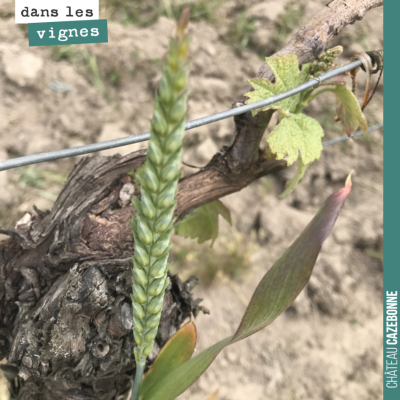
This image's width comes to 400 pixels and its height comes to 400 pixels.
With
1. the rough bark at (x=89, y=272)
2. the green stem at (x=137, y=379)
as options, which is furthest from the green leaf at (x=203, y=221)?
the green stem at (x=137, y=379)

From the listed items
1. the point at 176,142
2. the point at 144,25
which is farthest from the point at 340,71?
the point at 144,25

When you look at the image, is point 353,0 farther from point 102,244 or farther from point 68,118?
point 68,118

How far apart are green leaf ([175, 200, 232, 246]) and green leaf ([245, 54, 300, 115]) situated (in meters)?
0.35

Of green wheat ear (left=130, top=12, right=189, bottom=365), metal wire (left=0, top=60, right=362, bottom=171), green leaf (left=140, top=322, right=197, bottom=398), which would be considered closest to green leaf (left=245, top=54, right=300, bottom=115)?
metal wire (left=0, top=60, right=362, bottom=171)

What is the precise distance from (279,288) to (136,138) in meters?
0.41

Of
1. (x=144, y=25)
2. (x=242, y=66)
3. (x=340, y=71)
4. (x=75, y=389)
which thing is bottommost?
(x=75, y=389)

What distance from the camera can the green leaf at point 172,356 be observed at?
877 mm

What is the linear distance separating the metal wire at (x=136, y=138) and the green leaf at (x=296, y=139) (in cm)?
6

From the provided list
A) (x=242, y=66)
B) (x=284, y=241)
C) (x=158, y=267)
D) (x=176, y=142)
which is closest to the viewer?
(x=176, y=142)

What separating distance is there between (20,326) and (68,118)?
1301mm

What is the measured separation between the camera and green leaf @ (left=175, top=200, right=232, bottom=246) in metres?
1.06

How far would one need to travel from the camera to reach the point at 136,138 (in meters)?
0.69

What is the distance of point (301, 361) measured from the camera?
1544mm

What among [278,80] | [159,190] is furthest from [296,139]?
[159,190]
